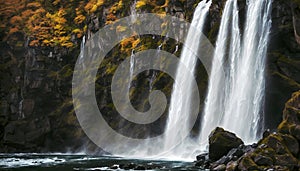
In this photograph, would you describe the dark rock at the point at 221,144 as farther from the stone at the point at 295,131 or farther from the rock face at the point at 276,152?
the stone at the point at 295,131

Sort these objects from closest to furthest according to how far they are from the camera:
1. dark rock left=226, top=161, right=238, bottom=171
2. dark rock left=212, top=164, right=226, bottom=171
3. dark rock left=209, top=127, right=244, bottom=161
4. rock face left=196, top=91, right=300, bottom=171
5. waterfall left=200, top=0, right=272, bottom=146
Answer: rock face left=196, top=91, right=300, bottom=171
dark rock left=226, top=161, right=238, bottom=171
dark rock left=212, top=164, right=226, bottom=171
dark rock left=209, top=127, right=244, bottom=161
waterfall left=200, top=0, right=272, bottom=146

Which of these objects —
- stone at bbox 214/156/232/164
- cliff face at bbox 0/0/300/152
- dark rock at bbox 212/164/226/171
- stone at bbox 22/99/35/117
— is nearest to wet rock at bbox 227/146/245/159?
stone at bbox 214/156/232/164

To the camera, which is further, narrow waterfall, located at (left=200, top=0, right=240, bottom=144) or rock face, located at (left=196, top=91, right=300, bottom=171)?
narrow waterfall, located at (left=200, top=0, right=240, bottom=144)

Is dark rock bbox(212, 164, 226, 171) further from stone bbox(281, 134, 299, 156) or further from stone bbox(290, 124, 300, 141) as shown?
stone bbox(290, 124, 300, 141)

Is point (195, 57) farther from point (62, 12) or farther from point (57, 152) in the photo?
point (62, 12)

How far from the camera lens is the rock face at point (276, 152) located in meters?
17.0

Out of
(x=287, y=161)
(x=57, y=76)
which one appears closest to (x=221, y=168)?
(x=287, y=161)

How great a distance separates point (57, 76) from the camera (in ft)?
134

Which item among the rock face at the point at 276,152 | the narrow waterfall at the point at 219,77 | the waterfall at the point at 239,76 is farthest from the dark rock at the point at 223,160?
the narrow waterfall at the point at 219,77

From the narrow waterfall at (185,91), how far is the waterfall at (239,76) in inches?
82.6

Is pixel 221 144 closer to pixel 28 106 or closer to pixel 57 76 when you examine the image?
pixel 57 76

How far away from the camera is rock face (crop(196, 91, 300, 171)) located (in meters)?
17.0

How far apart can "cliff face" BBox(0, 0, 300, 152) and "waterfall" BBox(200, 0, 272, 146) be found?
4.10 ft

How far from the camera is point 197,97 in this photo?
30.8 metres
